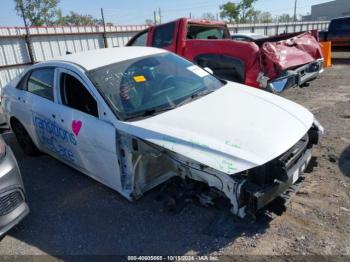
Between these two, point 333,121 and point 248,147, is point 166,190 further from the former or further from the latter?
point 333,121

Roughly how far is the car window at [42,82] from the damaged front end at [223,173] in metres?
1.53

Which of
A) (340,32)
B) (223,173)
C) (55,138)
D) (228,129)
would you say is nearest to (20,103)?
(55,138)

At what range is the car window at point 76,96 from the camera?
130 inches

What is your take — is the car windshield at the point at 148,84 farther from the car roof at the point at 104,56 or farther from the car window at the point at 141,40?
the car window at the point at 141,40

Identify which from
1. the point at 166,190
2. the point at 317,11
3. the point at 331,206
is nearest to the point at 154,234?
the point at 166,190

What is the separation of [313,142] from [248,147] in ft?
3.87

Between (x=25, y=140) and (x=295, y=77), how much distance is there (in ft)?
15.7

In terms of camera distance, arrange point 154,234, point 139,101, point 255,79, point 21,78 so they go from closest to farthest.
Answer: point 154,234, point 139,101, point 21,78, point 255,79

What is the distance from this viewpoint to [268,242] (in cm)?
263

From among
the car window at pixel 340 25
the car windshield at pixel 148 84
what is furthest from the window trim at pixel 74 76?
the car window at pixel 340 25

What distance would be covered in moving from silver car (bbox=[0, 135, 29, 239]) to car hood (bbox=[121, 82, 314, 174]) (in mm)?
1143

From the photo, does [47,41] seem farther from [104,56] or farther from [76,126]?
[76,126]

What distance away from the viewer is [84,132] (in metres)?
3.30

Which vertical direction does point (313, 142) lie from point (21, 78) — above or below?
below
